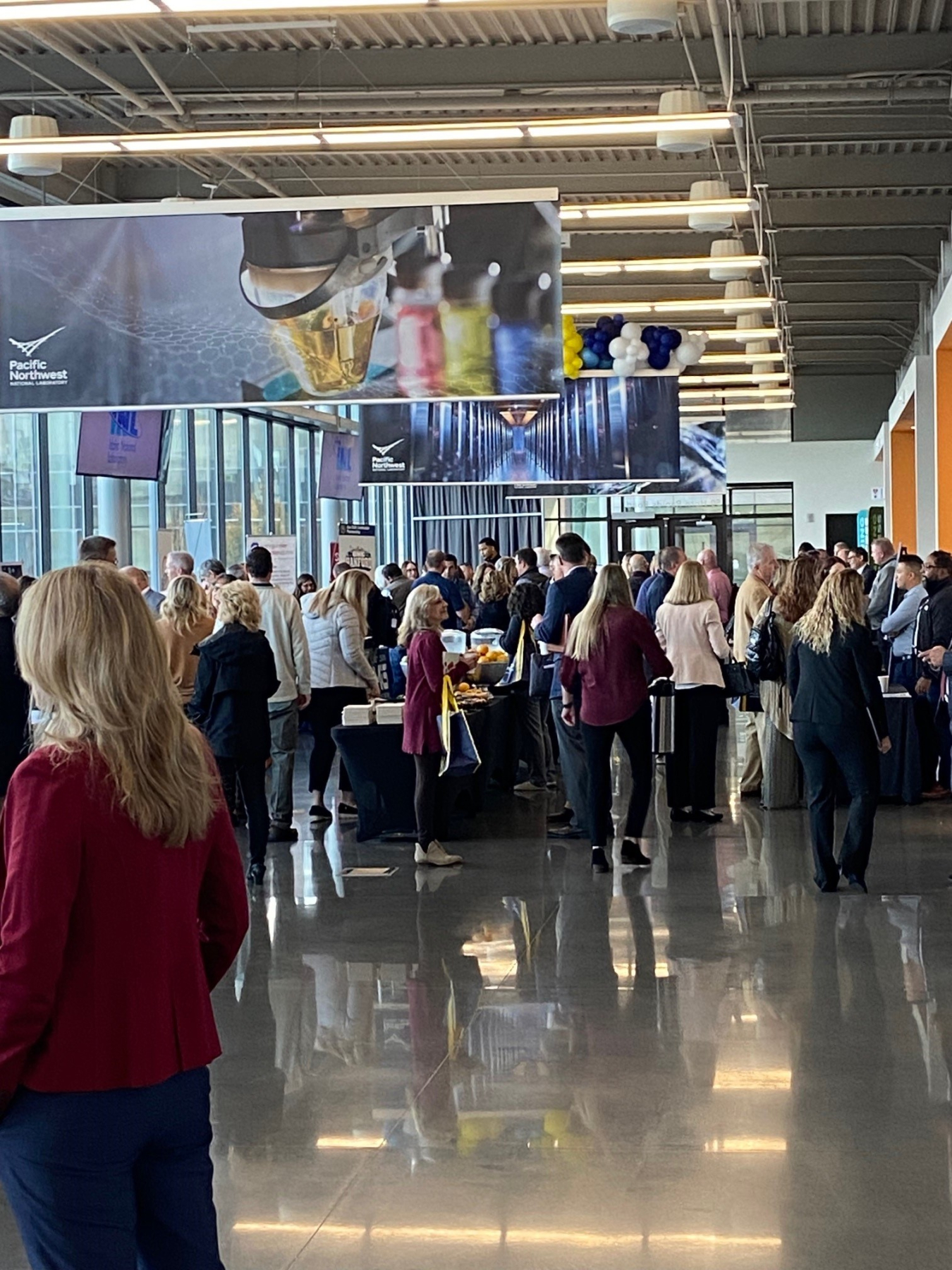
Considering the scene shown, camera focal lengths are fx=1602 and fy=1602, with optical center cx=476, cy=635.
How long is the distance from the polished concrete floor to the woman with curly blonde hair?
55.5 inches

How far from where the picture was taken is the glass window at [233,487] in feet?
69.9

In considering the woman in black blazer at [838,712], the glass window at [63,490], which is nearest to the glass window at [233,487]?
the glass window at [63,490]

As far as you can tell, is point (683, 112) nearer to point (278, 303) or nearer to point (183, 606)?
point (278, 303)

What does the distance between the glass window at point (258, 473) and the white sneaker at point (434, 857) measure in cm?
1459

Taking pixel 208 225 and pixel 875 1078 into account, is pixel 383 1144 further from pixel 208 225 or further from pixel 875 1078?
pixel 208 225

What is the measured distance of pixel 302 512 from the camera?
81.5 ft

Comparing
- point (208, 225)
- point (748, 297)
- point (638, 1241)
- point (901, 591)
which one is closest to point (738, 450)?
point (748, 297)

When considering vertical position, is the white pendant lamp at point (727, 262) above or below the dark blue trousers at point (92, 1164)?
above

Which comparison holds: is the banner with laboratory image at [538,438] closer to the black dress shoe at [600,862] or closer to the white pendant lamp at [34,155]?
the white pendant lamp at [34,155]

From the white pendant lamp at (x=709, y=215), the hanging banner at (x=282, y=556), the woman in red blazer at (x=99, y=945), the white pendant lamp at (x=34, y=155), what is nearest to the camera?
the woman in red blazer at (x=99, y=945)

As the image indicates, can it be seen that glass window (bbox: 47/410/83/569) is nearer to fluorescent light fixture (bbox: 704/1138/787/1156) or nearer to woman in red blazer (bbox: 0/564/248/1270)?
fluorescent light fixture (bbox: 704/1138/787/1156)

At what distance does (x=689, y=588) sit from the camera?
909 centimetres

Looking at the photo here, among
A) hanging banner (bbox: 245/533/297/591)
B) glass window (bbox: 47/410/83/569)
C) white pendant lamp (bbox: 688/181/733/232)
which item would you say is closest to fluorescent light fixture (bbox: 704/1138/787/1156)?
white pendant lamp (bbox: 688/181/733/232)

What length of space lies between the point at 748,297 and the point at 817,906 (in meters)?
11.1
